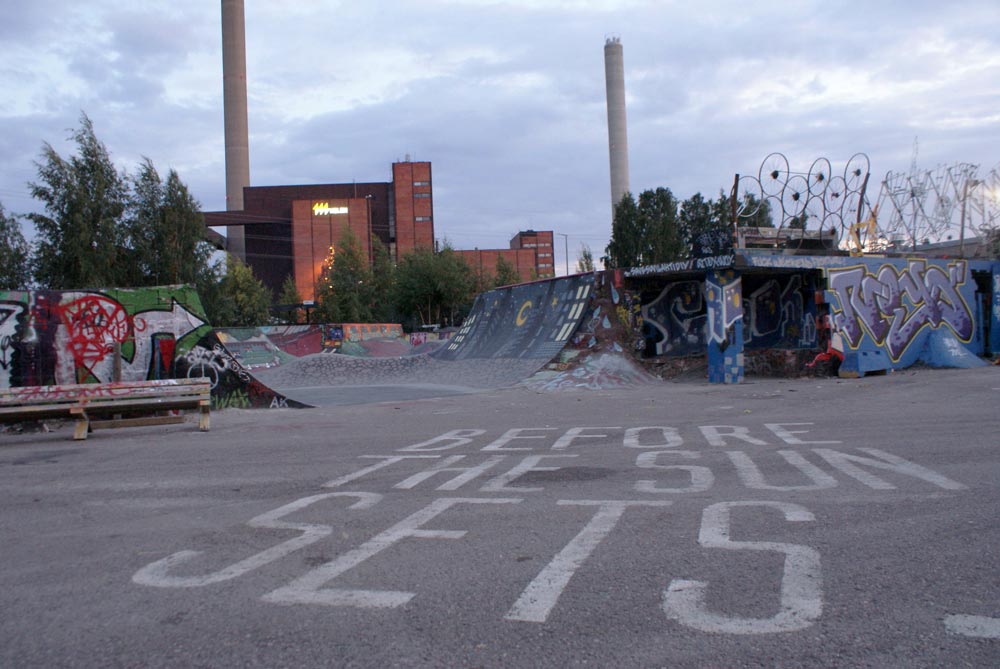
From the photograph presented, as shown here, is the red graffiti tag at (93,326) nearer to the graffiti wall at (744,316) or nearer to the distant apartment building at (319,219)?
the graffiti wall at (744,316)

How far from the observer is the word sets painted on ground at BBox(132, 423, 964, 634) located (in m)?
3.57

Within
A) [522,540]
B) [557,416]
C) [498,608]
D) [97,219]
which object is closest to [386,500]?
[522,540]

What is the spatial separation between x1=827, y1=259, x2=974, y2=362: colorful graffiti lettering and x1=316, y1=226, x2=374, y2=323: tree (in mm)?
37286

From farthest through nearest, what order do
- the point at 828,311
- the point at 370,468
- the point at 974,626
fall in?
the point at 828,311 → the point at 370,468 → the point at 974,626

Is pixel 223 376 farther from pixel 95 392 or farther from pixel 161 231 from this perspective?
pixel 161 231

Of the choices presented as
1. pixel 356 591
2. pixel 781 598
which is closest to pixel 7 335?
pixel 356 591

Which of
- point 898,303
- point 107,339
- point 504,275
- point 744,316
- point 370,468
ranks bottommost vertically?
point 370,468

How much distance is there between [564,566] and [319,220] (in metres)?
75.0

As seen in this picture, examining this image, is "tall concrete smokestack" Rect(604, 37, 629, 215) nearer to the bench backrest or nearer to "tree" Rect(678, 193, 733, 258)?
"tree" Rect(678, 193, 733, 258)

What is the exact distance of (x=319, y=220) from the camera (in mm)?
75375

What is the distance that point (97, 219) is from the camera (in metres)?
24.5

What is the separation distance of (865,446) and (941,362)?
16.5 metres

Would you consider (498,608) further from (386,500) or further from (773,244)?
(773,244)

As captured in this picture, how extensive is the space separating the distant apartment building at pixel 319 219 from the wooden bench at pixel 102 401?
62.6m
